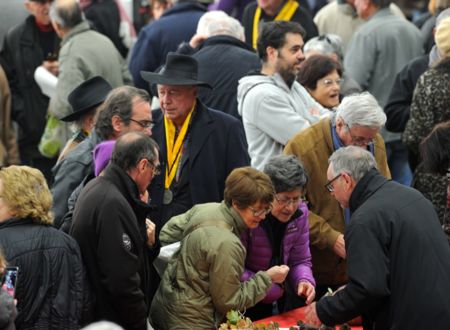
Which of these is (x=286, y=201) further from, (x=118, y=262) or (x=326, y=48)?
(x=326, y=48)

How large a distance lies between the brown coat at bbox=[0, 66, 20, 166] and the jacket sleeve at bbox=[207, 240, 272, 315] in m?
4.13

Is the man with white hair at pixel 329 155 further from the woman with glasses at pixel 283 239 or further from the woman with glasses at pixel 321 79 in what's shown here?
the woman with glasses at pixel 321 79

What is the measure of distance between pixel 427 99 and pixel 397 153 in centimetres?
173

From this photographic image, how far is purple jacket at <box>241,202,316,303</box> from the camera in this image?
22.6 ft

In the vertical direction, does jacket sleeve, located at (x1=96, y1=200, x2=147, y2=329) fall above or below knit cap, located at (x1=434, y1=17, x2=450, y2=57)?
below

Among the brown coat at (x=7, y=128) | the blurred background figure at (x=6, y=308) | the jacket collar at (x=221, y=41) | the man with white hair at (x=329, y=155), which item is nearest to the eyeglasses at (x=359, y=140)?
the man with white hair at (x=329, y=155)

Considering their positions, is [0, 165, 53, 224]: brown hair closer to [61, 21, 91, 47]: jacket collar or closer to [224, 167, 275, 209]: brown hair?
[224, 167, 275, 209]: brown hair

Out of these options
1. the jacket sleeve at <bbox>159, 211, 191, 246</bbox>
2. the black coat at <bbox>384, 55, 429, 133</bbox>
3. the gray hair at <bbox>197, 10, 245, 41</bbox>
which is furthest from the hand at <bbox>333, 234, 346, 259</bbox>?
the gray hair at <bbox>197, 10, 245, 41</bbox>

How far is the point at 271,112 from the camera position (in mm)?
7781

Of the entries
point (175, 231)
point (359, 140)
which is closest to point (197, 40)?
point (359, 140)

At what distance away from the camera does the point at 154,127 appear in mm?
7773

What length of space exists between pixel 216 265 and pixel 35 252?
958mm

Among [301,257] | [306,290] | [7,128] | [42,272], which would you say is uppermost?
[42,272]

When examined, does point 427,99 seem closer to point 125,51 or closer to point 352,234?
point 352,234
